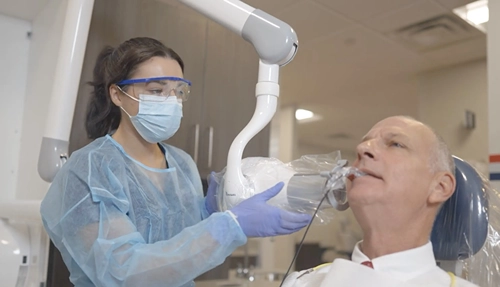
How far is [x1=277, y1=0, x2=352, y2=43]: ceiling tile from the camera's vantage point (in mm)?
2877

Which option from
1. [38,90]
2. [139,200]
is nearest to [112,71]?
[139,200]

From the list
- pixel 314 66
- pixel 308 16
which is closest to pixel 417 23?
pixel 308 16

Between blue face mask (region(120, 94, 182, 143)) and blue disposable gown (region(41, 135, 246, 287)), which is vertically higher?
blue face mask (region(120, 94, 182, 143))

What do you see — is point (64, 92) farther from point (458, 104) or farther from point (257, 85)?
point (458, 104)

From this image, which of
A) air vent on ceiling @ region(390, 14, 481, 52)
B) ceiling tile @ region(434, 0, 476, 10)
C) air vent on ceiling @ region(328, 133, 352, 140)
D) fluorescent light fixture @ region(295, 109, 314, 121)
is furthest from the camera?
air vent on ceiling @ region(328, 133, 352, 140)

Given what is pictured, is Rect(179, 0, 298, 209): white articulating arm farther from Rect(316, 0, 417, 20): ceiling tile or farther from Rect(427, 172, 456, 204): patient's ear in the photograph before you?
Rect(316, 0, 417, 20): ceiling tile

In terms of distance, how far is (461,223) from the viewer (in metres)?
1.16

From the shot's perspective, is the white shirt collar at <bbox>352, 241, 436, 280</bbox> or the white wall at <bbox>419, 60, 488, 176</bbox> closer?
the white shirt collar at <bbox>352, 241, 436, 280</bbox>

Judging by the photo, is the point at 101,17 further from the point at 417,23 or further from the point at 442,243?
the point at 417,23

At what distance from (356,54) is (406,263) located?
2737mm

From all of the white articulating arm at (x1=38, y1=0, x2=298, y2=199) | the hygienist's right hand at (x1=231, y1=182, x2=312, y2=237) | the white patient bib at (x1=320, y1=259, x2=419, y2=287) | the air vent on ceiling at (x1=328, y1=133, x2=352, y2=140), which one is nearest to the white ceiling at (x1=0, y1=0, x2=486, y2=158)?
the white articulating arm at (x1=38, y1=0, x2=298, y2=199)

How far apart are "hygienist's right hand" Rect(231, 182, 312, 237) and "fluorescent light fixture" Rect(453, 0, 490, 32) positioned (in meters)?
2.25

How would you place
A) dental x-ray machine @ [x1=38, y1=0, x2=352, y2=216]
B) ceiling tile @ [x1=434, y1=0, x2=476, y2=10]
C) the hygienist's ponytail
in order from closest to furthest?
dental x-ray machine @ [x1=38, y1=0, x2=352, y2=216], the hygienist's ponytail, ceiling tile @ [x1=434, y1=0, x2=476, y2=10]

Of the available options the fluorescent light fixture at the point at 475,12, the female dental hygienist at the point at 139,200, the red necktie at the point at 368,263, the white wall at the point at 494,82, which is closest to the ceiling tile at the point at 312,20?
the fluorescent light fixture at the point at 475,12
